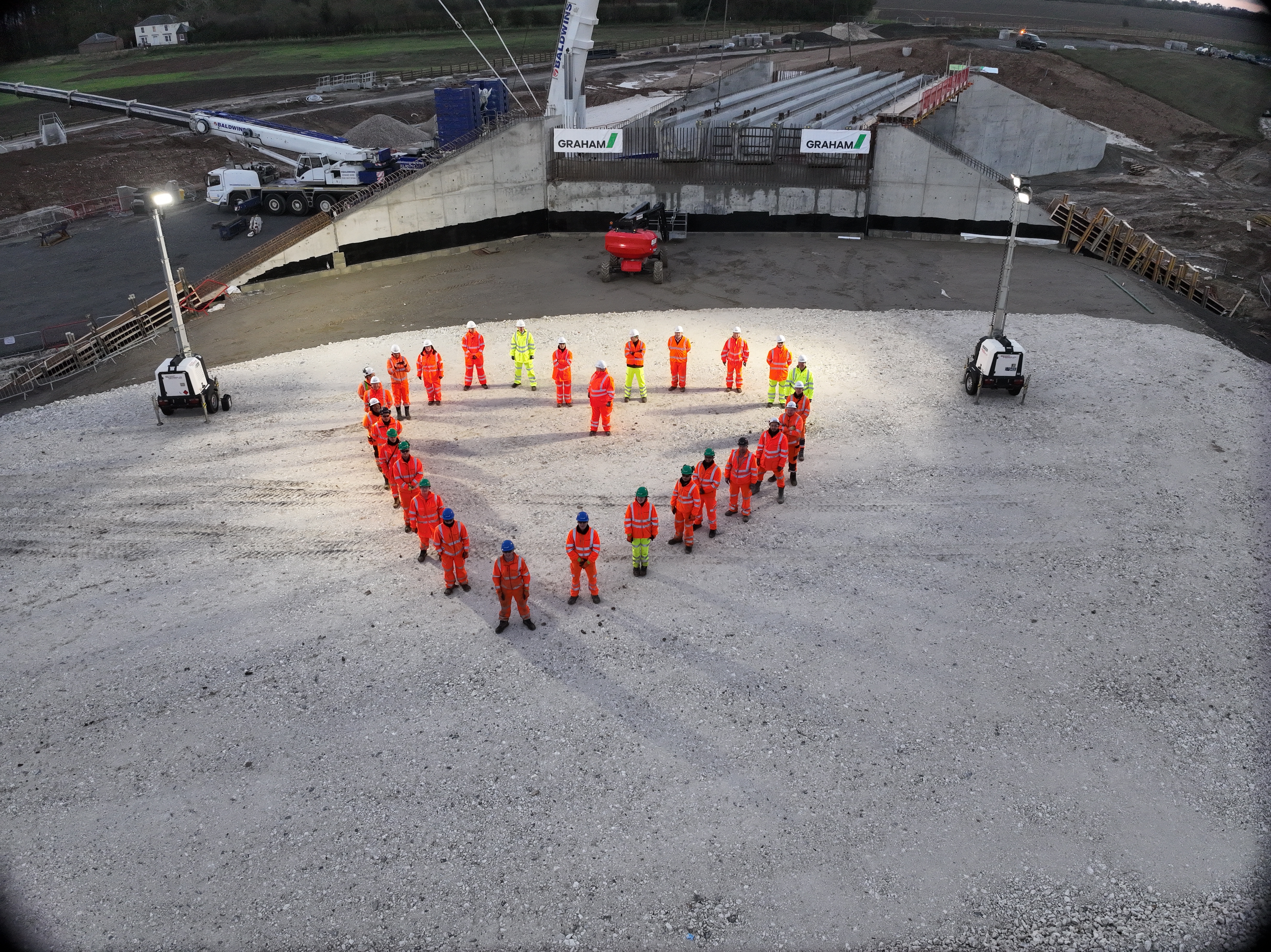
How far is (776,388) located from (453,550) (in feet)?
28.5

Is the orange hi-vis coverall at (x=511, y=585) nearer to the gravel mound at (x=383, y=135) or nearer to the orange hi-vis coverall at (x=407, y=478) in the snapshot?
the orange hi-vis coverall at (x=407, y=478)

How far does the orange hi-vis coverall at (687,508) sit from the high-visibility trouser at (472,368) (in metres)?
7.10

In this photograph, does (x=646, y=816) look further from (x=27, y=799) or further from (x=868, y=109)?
(x=868, y=109)

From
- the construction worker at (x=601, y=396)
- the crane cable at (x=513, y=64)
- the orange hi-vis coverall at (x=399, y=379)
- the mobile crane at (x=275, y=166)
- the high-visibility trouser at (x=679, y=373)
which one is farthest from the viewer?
the mobile crane at (x=275, y=166)

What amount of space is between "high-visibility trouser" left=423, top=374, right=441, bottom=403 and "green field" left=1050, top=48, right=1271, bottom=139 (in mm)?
50335

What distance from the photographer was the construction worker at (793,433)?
1464 centimetres

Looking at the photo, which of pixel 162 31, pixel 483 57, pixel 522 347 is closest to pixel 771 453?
pixel 522 347

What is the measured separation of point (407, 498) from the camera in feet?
45.1

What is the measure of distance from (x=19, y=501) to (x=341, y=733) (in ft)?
30.2

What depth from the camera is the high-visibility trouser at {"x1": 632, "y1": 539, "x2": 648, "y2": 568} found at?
12.3 meters

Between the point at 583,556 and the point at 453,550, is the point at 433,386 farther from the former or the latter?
the point at 583,556

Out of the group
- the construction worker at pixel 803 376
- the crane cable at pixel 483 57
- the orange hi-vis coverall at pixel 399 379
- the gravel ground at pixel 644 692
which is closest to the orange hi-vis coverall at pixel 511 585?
the gravel ground at pixel 644 692

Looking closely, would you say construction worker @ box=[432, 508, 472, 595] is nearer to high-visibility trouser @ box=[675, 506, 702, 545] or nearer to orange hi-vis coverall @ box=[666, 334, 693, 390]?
high-visibility trouser @ box=[675, 506, 702, 545]

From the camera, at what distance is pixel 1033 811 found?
8.73 metres
